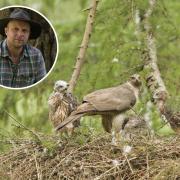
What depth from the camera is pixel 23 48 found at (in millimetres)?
14258

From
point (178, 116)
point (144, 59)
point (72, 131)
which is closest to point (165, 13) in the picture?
point (144, 59)

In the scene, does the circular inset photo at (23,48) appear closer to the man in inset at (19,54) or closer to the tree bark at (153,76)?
the man in inset at (19,54)

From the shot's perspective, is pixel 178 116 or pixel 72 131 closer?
pixel 72 131

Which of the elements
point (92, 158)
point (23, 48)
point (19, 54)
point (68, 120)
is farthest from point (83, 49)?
point (92, 158)

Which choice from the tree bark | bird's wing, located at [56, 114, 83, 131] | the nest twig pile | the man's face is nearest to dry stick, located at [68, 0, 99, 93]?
bird's wing, located at [56, 114, 83, 131]

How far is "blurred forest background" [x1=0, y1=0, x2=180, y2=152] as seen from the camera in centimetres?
1535

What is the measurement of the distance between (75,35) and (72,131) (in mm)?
4576

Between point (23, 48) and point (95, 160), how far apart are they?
7.74ft

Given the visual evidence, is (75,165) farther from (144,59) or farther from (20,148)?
(144,59)

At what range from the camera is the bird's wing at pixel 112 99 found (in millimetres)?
13039

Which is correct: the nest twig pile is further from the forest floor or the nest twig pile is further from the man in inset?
the man in inset

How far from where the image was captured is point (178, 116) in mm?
14094

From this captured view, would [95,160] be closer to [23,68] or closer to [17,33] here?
[23,68]

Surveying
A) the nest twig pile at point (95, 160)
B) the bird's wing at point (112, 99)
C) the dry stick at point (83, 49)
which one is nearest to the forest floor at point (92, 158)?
the nest twig pile at point (95, 160)
